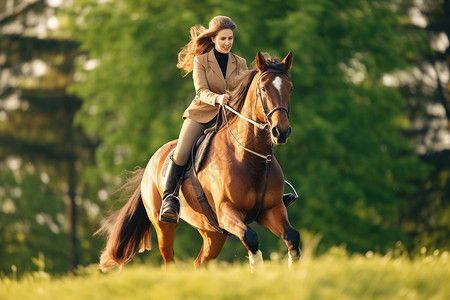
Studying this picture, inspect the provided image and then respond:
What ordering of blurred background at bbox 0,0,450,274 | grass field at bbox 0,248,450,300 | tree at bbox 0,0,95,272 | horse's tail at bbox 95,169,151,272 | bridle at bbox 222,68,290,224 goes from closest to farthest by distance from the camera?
grass field at bbox 0,248,450,300 < bridle at bbox 222,68,290,224 < horse's tail at bbox 95,169,151,272 < blurred background at bbox 0,0,450,274 < tree at bbox 0,0,95,272

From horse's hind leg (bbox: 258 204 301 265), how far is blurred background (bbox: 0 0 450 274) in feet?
30.6

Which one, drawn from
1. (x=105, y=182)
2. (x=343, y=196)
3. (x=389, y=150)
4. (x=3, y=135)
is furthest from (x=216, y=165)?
(x=3, y=135)

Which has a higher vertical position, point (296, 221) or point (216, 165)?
point (216, 165)

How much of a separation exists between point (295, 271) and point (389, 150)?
16.6m

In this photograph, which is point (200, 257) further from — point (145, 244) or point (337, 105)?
point (337, 105)

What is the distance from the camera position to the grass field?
18.7ft

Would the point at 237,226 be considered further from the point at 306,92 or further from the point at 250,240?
the point at 306,92

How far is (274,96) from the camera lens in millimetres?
7398

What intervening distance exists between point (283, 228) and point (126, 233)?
10.3 feet

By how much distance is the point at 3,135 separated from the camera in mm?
27344

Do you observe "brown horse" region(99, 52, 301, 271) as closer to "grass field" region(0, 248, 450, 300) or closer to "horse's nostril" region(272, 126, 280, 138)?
"horse's nostril" region(272, 126, 280, 138)

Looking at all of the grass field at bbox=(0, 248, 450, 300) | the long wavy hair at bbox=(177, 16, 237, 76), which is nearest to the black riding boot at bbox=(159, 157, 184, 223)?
the long wavy hair at bbox=(177, 16, 237, 76)

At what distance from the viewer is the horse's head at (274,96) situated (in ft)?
23.5

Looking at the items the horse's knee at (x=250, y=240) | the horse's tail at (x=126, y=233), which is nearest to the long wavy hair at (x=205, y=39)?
the horse's tail at (x=126, y=233)
